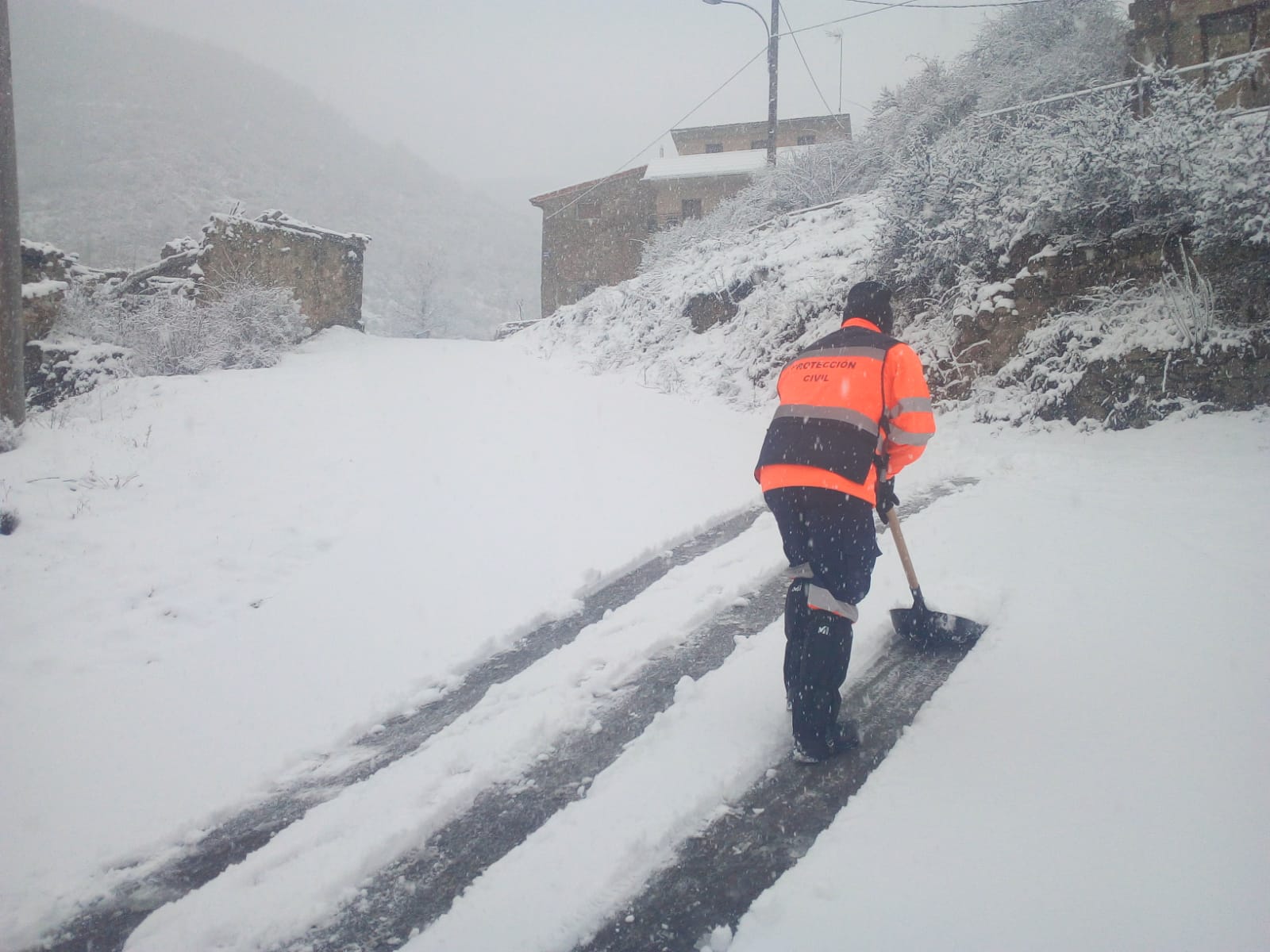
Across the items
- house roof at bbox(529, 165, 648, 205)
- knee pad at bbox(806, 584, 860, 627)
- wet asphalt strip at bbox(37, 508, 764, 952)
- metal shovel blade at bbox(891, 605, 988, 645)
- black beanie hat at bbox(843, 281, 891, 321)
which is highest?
house roof at bbox(529, 165, 648, 205)

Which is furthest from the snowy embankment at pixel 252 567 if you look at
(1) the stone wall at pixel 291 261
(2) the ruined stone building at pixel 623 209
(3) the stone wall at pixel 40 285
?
(2) the ruined stone building at pixel 623 209

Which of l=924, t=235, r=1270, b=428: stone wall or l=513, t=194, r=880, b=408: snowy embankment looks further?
l=513, t=194, r=880, b=408: snowy embankment

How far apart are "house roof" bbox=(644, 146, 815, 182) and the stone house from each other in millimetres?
16750

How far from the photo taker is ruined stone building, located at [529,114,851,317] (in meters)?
29.1

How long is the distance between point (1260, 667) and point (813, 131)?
36.9 meters

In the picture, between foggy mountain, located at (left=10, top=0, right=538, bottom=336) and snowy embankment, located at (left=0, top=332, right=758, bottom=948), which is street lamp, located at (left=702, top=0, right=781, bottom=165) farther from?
foggy mountain, located at (left=10, top=0, right=538, bottom=336)

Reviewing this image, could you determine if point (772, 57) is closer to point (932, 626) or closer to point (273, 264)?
point (273, 264)

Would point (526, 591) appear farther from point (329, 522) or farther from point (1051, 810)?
point (1051, 810)

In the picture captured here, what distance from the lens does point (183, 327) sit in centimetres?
1125

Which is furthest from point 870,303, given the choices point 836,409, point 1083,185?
point 1083,185

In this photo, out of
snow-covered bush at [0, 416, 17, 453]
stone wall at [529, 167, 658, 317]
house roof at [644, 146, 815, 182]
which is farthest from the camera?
stone wall at [529, 167, 658, 317]

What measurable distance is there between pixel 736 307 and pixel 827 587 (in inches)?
384

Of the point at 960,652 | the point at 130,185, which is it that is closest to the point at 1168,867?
the point at 960,652

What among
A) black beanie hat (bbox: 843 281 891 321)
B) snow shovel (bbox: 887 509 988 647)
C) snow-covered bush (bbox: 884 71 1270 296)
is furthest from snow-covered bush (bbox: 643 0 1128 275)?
snow shovel (bbox: 887 509 988 647)
